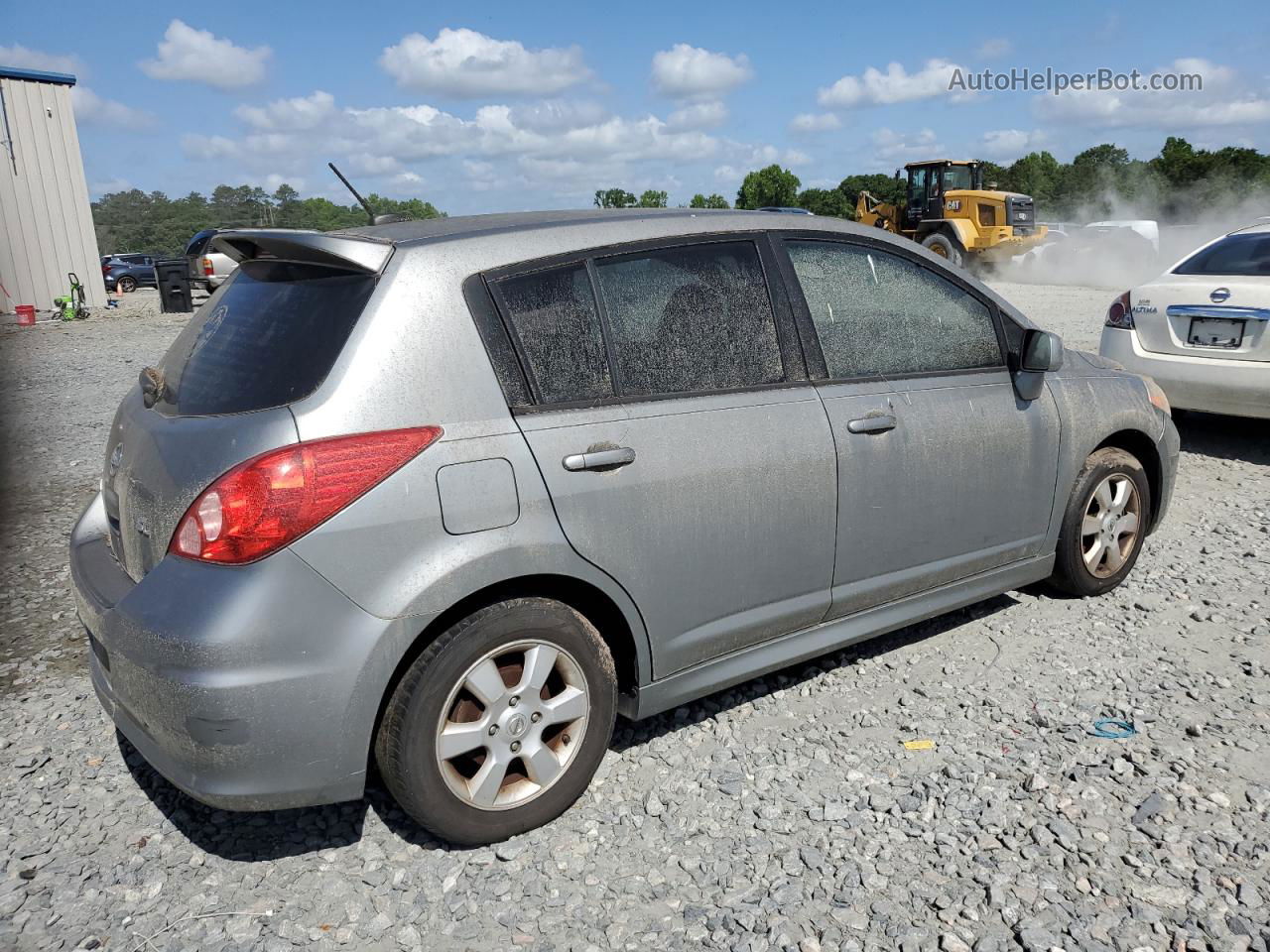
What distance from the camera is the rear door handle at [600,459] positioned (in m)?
2.74

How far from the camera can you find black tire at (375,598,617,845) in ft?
8.43

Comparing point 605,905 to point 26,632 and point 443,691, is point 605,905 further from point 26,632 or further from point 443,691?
point 26,632

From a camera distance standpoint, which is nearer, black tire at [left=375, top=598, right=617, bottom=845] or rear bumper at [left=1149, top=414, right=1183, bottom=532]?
black tire at [left=375, top=598, right=617, bottom=845]

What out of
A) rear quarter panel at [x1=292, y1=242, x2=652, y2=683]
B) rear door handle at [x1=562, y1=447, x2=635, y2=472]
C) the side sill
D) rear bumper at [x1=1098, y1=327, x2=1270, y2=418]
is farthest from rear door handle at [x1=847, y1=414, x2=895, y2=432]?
rear bumper at [x1=1098, y1=327, x2=1270, y2=418]

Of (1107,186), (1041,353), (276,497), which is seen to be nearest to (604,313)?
(276,497)

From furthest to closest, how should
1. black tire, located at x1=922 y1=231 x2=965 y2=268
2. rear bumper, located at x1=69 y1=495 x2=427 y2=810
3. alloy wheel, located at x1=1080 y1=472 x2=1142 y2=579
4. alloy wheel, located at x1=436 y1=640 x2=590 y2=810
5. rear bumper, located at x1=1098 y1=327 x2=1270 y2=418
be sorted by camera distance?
black tire, located at x1=922 y1=231 x2=965 y2=268, rear bumper, located at x1=1098 y1=327 x2=1270 y2=418, alloy wheel, located at x1=1080 y1=472 x2=1142 y2=579, alloy wheel, located at x1=436 y1=640 x2=590 y2=810, rear bumper, located at x1=69 y1=495 x2=427 y2=810

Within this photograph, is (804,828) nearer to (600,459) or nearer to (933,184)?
(600,459)

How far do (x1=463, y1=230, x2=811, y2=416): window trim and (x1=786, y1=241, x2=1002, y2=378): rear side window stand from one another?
13 cm

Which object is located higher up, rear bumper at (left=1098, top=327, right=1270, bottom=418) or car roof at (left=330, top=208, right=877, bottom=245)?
car roof at (left=330, top=208, right=877, bottom=245)

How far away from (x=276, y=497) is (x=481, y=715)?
815 mm

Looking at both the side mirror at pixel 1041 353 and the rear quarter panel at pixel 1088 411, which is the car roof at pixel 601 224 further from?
the rear quarter panel at pixel 1088 411

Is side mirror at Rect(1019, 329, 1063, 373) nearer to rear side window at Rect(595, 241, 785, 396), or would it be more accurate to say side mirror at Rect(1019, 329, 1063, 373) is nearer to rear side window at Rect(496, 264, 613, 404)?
rear side window at Rect(595, 241, 785, 396)

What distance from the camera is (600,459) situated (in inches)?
109

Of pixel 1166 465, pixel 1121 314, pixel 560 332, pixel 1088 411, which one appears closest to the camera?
pixel 560 332
